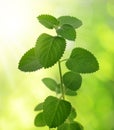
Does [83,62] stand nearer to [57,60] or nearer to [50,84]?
[57,60]

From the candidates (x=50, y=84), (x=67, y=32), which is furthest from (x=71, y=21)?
(x=50, y=84)

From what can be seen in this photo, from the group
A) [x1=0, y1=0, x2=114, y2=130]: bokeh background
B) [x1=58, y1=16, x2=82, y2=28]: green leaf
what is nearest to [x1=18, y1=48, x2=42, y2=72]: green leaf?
[x1=58, y1=16, x2=82, y2=28]: green leaf

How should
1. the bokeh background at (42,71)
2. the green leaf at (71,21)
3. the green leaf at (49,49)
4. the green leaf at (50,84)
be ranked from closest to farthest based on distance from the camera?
the green leaf at (49,49) → the green leaf at (71,21) → the green leaf at (50,84) → the bokeh background at (42,71)

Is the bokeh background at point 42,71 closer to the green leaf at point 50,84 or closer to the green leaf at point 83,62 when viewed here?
the green leaf at point 50,84

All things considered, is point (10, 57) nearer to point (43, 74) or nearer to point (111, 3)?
point (43, 74)

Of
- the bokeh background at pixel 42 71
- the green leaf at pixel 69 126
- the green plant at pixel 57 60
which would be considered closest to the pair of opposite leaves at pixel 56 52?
the green plant at pixel 57 60

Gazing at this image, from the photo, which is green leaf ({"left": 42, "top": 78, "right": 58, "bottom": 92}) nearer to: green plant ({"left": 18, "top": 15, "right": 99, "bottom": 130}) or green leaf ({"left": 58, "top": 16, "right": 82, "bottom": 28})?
green plant ({"left": 18, "top": 15, "right": 99, "bottom": 130})
